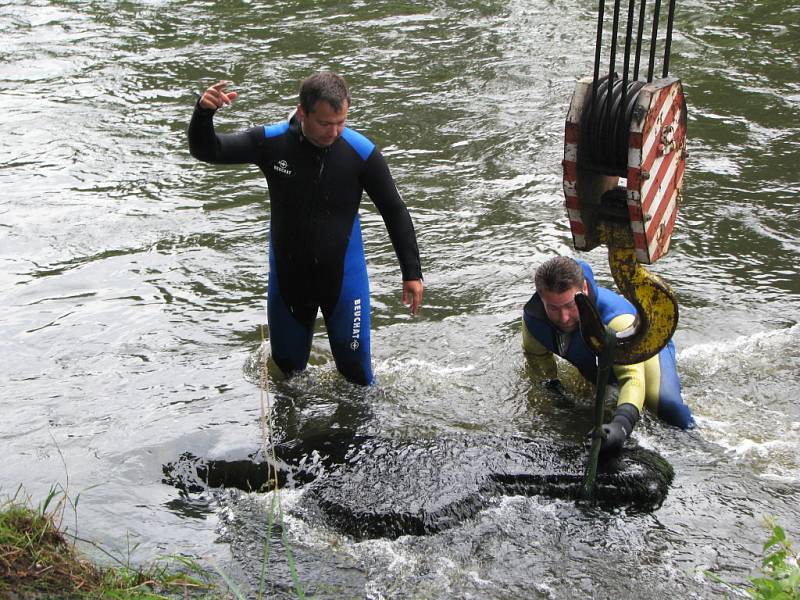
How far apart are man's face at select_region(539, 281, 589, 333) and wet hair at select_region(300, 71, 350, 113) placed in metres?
1.37

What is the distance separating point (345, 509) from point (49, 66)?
33.4ft

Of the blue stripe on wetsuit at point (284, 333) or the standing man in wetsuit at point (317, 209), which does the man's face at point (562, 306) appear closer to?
the standing man in wetsuit at point (317, 209)

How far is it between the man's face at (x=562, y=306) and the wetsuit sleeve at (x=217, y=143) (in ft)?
5.53

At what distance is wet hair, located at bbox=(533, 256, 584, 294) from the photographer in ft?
15.4

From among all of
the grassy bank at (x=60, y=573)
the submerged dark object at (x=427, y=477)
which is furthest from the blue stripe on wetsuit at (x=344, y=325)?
the grassy bank at (x=60, y=573)

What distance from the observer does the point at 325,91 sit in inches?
183

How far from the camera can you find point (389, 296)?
23.8 feet

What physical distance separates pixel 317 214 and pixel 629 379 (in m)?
1.82

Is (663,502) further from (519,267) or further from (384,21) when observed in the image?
(384,21)

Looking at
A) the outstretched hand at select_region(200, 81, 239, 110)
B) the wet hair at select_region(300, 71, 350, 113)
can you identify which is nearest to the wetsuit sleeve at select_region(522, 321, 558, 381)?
the wet hair at select_region(300, 71, 350, 113)

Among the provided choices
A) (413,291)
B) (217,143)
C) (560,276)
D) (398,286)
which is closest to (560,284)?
(560,276)

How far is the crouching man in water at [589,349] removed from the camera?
15.4 ft

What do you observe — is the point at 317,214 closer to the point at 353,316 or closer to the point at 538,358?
the point at 353,316

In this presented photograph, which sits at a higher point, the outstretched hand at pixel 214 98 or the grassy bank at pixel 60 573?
the outstretched hand at pixel 214 98
